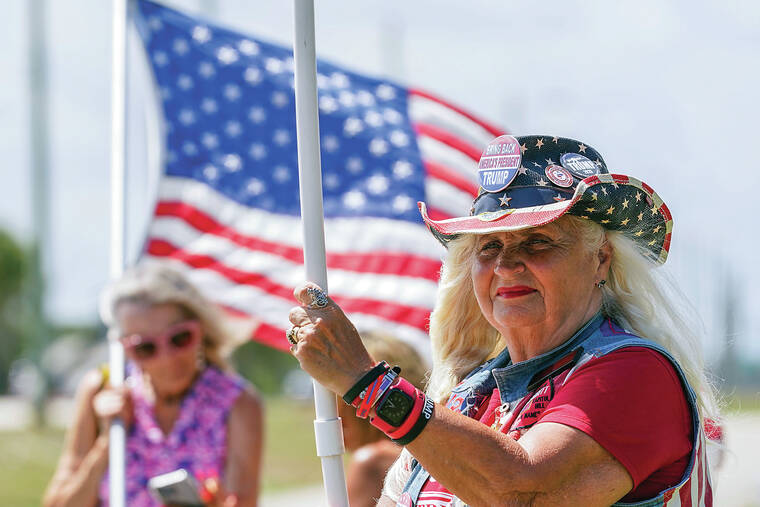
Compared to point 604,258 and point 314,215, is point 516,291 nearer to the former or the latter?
point 604,258

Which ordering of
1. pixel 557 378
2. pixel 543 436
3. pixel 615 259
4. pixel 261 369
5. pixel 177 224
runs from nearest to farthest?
pixel 543 436
pixel 557 378
pixel 615 259
pixel 177 224
pixel 261 369

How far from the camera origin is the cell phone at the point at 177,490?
419 centimetres

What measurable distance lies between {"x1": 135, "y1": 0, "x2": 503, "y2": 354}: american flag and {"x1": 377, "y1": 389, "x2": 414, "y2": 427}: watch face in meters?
3.19

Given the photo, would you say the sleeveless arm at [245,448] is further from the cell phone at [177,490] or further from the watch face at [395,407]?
the watch face at [395,407]

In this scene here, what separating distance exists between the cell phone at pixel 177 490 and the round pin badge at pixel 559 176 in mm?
2181

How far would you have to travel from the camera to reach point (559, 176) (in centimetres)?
264

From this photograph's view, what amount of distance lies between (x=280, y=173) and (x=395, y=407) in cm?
368

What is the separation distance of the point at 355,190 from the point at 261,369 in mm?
45021

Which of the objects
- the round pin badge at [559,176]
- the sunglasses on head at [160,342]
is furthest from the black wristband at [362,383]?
the sunglasses on head at [160,342]

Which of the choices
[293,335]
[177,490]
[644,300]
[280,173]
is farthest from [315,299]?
[280,173]

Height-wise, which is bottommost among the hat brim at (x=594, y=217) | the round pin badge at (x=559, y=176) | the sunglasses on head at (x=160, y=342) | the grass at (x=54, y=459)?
the grass at (x=54, y=459)

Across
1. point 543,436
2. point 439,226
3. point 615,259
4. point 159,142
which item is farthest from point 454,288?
point 159,142

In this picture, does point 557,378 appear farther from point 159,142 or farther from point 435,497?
point 159,142

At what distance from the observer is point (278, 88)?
19.3 ft
